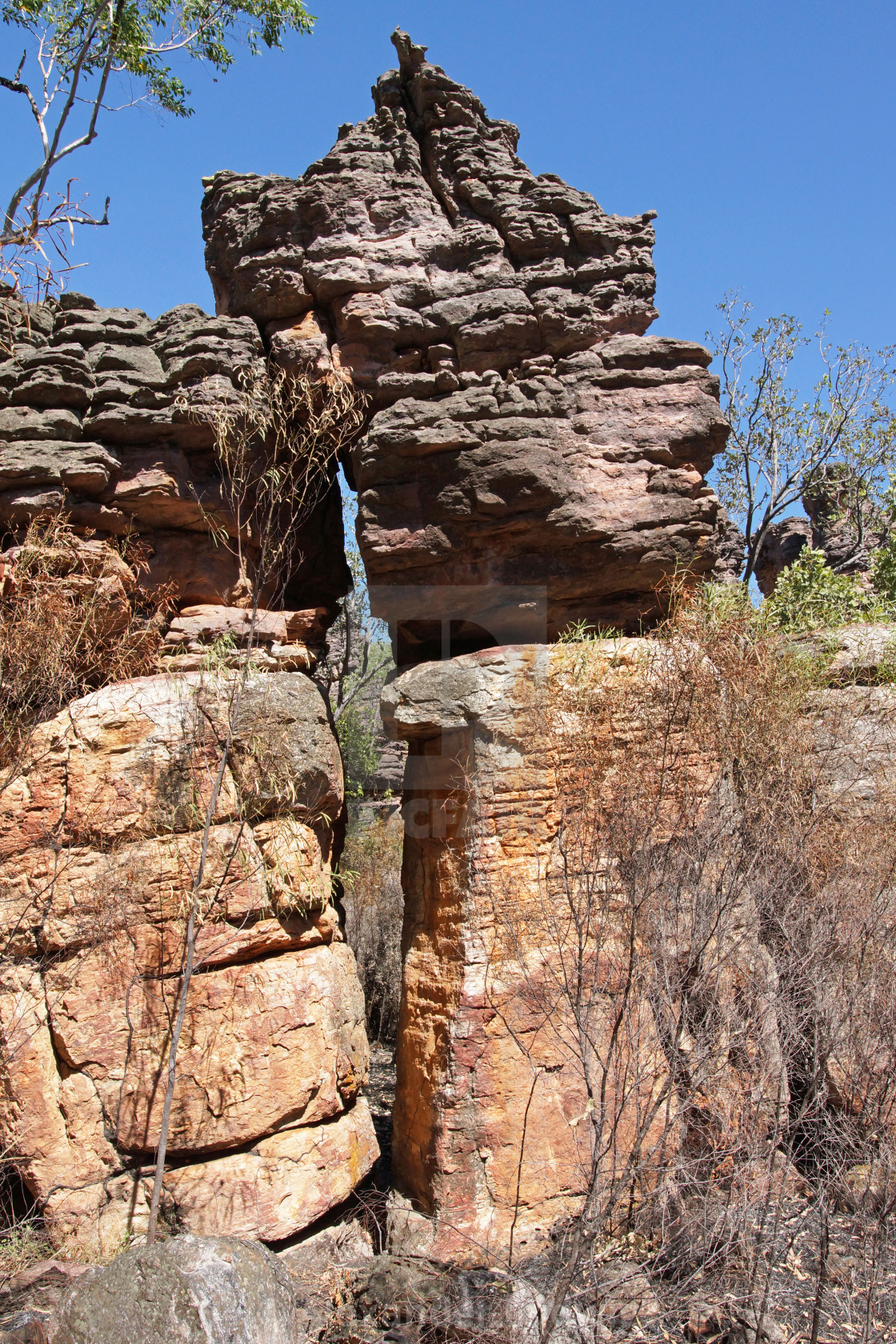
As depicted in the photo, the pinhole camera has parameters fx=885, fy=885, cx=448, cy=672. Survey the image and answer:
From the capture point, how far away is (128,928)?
5516 millimetres

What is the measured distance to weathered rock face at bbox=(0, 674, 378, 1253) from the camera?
5.27m

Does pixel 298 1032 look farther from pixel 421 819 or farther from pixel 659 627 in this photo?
pixel 659 627

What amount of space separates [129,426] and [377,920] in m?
7.38

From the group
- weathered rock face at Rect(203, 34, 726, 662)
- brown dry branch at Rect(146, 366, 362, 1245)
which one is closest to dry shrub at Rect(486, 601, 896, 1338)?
weathered rock face at Rect(203, 34, 726, 662)

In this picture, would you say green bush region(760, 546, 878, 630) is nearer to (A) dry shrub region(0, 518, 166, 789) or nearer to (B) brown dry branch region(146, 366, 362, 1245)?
(B) brown dry branch region(146, 366, 362, 1245)

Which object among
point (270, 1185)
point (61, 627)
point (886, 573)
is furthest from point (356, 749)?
point (270, 1185)

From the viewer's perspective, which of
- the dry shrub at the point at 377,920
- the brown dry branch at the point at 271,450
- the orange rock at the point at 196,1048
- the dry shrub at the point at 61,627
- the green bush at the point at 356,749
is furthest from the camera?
the green bush at the point at 356,749

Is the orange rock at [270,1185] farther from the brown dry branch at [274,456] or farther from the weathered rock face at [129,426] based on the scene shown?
the weathered rock face at [129,426]

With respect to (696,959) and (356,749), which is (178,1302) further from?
(356,749)

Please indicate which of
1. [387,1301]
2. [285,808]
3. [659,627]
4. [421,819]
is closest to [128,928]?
[285,808]

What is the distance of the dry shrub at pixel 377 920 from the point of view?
11.1 meters

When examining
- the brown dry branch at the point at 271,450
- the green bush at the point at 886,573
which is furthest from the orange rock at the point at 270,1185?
the green bush at the point at 886,573

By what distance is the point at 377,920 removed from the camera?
11945 mm

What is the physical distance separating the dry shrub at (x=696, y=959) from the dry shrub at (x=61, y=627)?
3191mm
